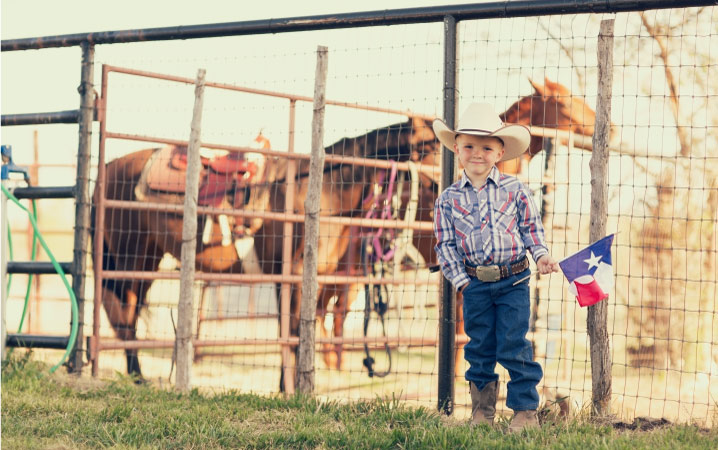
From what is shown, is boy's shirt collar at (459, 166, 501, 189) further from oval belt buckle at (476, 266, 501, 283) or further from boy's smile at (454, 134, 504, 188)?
oval belt buckle at (476, 266, 501, 283)

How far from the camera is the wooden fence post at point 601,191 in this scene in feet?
13.3

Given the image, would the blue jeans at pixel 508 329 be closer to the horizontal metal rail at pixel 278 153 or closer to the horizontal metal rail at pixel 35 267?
the horizontal metal rail at pixel 278 153

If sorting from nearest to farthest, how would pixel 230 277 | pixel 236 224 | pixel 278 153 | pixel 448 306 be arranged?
pixel 448 306
pixel 230 277
pixel 278 153
pixel 236 224

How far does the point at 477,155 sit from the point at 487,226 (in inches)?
13.6

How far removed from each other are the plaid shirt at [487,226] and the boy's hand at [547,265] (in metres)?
0.05

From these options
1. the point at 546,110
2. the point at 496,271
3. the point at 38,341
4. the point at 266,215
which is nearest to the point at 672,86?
the point at 546,110

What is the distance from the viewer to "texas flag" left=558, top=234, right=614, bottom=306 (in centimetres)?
352

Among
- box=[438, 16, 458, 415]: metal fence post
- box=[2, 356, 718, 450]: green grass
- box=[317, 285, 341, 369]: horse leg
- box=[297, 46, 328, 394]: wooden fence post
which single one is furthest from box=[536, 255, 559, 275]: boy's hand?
box=[317, 285, 341, 369]: horse leg

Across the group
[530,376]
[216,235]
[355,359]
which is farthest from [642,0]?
[355,359]

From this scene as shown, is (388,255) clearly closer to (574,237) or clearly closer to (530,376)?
(574,237)

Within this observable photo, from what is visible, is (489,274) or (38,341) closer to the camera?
(489,274)

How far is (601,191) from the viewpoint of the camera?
13.4 feet

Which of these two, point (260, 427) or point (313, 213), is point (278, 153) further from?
point (260, 427)

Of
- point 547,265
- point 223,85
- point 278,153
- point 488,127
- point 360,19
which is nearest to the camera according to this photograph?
point 547,265
